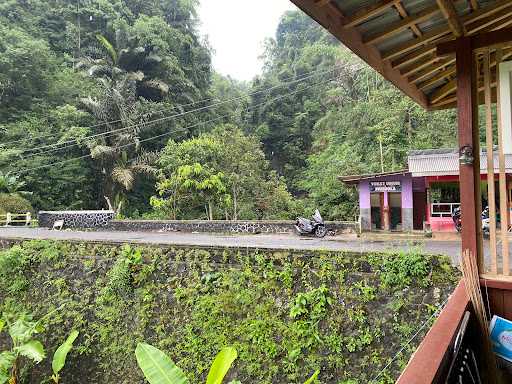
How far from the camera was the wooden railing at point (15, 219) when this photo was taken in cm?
1316

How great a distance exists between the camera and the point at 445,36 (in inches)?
90.6

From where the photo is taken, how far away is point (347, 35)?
172cm

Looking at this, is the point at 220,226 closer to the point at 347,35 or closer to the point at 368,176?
the point at 368,176

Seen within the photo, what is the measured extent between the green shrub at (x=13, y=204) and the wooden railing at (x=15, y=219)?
0.48 m

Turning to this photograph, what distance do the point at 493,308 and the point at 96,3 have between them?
22081mm

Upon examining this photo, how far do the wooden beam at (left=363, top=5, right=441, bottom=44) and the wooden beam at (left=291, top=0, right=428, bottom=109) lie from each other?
53mm

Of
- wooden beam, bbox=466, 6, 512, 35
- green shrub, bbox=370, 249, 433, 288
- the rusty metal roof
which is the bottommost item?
green shrub, bbox=370, 249, 433, 288

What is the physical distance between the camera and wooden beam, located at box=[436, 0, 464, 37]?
5.90 feet

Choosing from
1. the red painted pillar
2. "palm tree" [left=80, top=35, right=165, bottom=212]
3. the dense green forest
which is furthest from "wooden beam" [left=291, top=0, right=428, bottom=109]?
"palm tree" [left=80, top=35, right=165, bottom=212]

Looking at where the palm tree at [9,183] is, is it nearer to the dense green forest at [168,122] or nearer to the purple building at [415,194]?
the dense green forest at [168,122]

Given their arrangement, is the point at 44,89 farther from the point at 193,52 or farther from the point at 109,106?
the point at 193,52

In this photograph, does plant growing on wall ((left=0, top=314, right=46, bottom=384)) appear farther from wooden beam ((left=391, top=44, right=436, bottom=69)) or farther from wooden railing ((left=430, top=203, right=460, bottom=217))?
wooden railing ((left=430, top=203, right=460, bottom=217))

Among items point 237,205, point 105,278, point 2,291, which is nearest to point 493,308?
point 105,278

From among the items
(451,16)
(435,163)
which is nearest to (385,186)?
(435,163)
